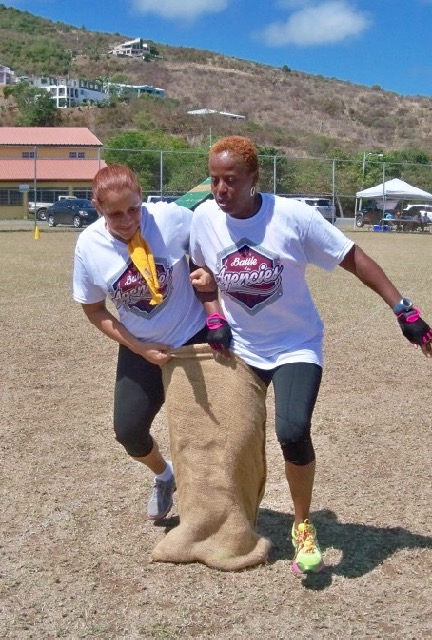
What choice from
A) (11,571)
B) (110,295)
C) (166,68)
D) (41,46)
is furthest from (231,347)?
(41,46)

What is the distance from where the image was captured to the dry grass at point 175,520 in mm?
3391

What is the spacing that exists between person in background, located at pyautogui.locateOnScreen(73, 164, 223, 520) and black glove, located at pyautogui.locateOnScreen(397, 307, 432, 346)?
0.81m

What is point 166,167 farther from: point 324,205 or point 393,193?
point 393,193

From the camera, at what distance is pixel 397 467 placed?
A: 5.16 meters

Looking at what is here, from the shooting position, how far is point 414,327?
3.72m

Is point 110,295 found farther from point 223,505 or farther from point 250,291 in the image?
point 223,505

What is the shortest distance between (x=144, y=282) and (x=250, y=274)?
1.62 feet

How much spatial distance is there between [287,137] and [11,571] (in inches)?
3323

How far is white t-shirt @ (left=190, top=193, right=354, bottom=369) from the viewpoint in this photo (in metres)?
3.76

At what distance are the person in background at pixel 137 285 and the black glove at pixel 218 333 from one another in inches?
0.5

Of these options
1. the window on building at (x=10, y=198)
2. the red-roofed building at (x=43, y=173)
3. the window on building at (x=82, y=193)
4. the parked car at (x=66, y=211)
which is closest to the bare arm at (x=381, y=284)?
the parked car at (x=66, y=211)

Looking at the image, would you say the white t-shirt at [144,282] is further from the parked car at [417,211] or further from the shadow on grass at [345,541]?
the parked car at [417,211]

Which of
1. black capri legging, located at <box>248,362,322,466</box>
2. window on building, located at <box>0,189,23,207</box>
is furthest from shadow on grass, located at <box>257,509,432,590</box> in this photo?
window on building, located at <box>0,189,23,207</box>

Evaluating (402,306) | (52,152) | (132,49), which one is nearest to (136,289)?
(402,306)
